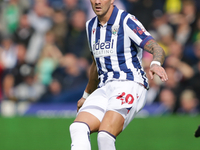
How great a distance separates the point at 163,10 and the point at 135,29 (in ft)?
26.3

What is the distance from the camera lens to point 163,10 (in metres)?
12.1

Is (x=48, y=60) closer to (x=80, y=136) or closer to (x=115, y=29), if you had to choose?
(x=115, y=29)

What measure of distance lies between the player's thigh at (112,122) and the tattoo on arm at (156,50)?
27.5 inches

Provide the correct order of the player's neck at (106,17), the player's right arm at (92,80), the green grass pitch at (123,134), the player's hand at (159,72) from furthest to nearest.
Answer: the green grass pitch at (123,134) → the player's right arm at (92,80) → the player's neck at (106,17) → the player's hand at (159,72)

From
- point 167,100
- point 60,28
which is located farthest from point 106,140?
point 60,28

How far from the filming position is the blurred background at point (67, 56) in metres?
10.8

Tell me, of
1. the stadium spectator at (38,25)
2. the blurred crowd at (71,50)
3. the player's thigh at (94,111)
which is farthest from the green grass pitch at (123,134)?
the player's thigh at (94,111)

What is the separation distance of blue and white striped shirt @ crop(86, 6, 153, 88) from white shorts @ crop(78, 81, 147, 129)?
0.30 ft

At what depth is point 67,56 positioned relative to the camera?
11977 millimetres

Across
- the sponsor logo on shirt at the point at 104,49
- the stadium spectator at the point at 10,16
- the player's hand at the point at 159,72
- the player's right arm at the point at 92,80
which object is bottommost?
the player's hand at the point at 159,72

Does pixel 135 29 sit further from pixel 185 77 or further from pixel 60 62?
pixel 60 62

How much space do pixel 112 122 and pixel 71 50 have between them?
825 centimetres

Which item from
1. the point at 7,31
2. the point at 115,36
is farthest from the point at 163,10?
the point at 115,36

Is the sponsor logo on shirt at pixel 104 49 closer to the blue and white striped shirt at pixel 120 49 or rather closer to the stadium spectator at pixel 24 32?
the blue and white striped shirt at pixel 120 49
